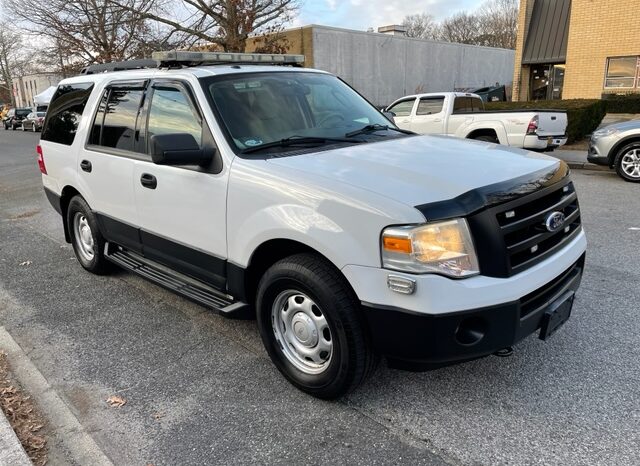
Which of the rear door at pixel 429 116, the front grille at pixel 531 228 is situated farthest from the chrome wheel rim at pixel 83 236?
the rear door at pixel 429 116

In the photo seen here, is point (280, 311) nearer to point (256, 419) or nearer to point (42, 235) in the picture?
point (256, 419)

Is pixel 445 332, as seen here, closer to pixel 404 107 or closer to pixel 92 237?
pixel 92 237

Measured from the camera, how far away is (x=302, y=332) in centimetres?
310

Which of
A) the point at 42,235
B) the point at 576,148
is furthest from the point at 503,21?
the point at 42,235

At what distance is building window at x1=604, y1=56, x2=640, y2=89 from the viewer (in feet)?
59.1

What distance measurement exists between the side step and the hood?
102 centimetres

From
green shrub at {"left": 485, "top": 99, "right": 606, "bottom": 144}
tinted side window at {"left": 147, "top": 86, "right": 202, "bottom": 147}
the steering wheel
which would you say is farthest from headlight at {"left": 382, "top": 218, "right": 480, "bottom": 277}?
green shrub at {"left": 485, "top": 99, "right": 606, "bottom": 144}

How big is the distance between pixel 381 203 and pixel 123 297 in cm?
320

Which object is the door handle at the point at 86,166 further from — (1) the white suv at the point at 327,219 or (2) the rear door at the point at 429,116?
(2) the rear door at the point at 429,116

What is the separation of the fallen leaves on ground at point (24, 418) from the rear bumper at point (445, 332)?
188cm

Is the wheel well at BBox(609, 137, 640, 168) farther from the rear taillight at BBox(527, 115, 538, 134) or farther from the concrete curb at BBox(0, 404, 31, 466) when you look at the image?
the concrete curb at BBox(0, 404, 31, 466)

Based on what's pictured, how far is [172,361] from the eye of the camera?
3.68 m

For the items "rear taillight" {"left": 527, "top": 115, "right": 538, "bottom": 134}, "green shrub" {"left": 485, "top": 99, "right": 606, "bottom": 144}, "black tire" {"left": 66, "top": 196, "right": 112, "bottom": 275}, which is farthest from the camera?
"green shrub" {"left": 485, "top": 99, "right": 606, "bottom": 144}

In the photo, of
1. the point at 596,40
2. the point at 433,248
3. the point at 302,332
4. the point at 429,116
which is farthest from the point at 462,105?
the point at 433,248
